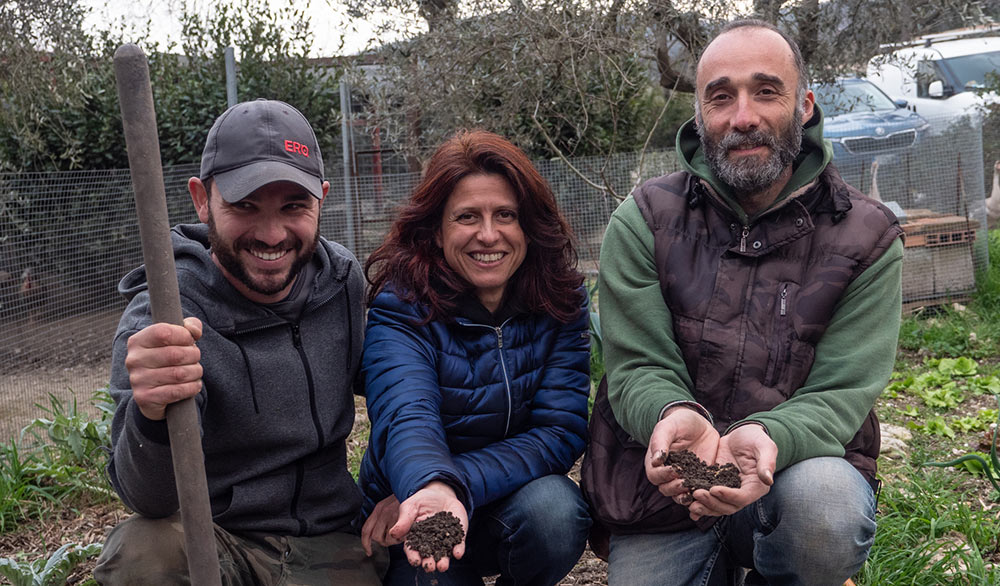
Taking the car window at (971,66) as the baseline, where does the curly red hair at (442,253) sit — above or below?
below

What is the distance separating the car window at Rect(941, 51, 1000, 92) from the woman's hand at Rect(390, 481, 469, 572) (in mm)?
11065

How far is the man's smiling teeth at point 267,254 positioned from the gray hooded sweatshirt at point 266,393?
0.12 meters

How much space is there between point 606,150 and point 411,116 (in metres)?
3.21

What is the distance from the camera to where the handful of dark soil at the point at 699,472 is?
2.10 m

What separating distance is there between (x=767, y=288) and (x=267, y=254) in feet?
4.35

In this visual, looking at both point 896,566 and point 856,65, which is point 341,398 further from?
point 856,65

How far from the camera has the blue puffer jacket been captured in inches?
94.0

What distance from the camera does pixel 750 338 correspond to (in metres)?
2.35

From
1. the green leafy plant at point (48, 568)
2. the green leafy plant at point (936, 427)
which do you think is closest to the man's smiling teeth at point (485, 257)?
the green leafy plant at point (48, 568)

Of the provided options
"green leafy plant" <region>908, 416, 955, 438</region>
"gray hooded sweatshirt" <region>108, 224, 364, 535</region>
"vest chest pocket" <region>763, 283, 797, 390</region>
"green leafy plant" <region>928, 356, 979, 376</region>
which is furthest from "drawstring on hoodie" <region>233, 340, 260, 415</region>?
"green leafy plant" <region>928, 356, 979, 376</region>

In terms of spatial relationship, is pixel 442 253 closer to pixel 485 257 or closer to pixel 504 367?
pixel 485 257

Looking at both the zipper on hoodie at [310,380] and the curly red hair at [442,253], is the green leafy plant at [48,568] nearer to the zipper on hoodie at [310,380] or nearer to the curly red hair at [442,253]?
the zipper on hoodie at [310,380]

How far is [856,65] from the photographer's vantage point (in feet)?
22.2

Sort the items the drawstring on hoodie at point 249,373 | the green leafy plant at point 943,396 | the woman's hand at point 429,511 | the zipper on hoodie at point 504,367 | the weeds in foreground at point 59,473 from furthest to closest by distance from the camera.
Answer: the green leafy plant at point 943,396 → the weeds in foreground at point 59,473 → the zipper on hoodie at point 504,367 → the drawstring on hoodie at point 249,373 → the woman's hand at point 429,511
